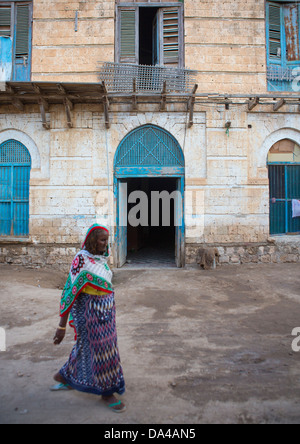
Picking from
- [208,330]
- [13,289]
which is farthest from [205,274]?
[13,289]

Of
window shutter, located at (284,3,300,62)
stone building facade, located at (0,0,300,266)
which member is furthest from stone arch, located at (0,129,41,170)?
window shutter, located at (284,3,300,62)

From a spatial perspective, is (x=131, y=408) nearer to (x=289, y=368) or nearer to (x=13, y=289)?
(x=289, y=368)

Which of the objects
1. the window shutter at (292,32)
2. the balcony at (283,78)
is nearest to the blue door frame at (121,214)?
the balcony at (283,78)

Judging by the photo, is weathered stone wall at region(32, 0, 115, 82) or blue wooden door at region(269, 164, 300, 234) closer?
weathered stone wall at region(32, 0, 115, 82)

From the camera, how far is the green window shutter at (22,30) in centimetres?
807

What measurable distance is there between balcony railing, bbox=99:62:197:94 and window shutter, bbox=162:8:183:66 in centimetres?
45

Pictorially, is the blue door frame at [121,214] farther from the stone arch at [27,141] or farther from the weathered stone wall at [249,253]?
the stone arch at [27,141]

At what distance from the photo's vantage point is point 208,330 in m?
3.98

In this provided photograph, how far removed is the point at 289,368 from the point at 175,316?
192 centimetres

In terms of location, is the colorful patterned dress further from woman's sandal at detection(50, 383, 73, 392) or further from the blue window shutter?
the blue window shutter

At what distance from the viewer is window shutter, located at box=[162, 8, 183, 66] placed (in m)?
7.98

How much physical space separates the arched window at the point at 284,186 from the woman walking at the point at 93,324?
681 centimetres

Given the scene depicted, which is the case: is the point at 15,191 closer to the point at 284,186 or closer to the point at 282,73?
the point at 284,186

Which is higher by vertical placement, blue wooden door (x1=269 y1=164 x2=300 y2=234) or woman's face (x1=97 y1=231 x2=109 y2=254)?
blue wooden door (x1=269 y1=164 x2=300 y2=234)
